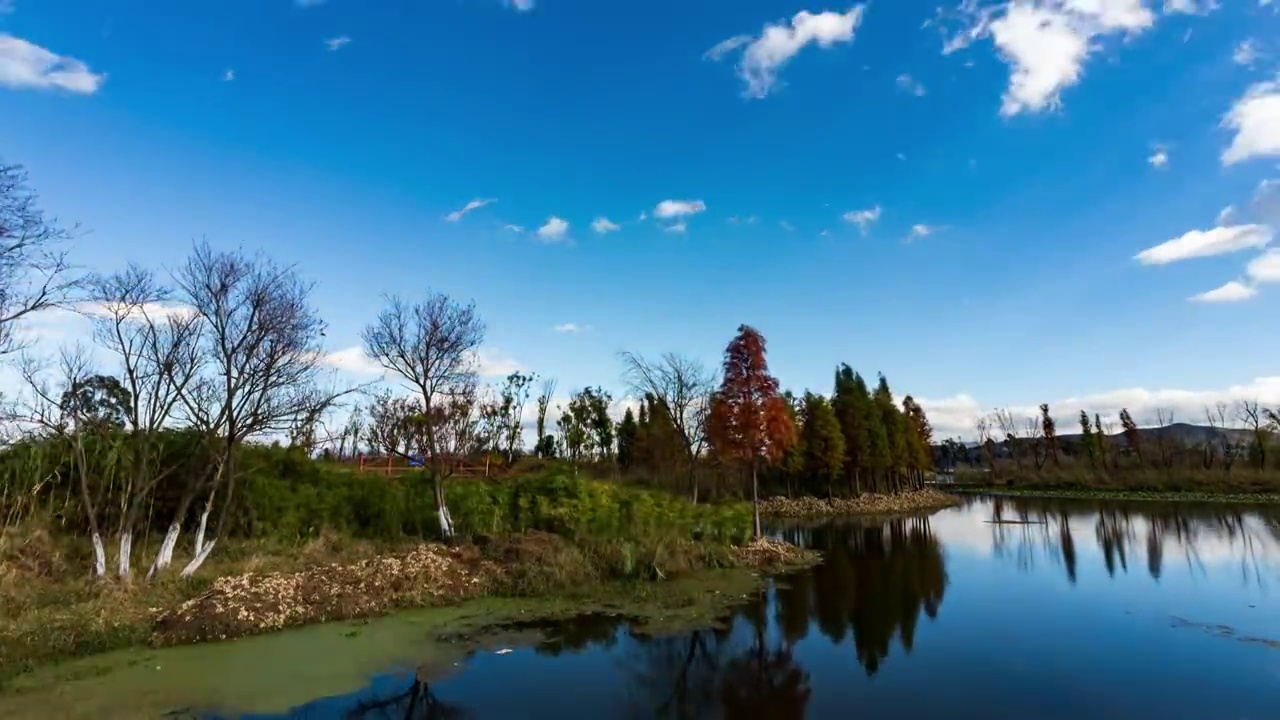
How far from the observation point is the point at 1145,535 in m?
26.1

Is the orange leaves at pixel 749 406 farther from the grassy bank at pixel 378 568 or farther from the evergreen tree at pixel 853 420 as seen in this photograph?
the evergreen tree at pixel 853 420

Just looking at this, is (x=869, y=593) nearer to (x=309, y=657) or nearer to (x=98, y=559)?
(x=309, y=657)

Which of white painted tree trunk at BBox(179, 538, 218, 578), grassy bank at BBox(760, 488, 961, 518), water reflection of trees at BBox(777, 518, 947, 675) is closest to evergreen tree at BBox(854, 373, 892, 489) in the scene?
grassy bank at BBox(760, 488, 961, 518)

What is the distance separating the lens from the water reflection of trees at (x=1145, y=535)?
1973 centimetres

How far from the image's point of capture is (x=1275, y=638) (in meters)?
11.2

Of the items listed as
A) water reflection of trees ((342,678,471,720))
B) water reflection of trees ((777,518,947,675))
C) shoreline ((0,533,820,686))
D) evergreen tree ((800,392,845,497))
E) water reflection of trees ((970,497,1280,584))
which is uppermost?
evergreen tree ((800,392,845,497))

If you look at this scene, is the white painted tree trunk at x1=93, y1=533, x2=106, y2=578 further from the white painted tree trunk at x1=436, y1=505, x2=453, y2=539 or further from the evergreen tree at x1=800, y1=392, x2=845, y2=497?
the evergreen tree at x1=800, y1=392, x2=845, y2=497

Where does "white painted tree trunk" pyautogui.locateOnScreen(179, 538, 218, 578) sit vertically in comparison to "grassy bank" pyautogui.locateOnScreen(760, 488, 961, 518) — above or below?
above

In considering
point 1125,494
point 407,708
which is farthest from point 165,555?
point 1125,494

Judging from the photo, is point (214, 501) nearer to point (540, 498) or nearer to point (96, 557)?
point (96, 557)

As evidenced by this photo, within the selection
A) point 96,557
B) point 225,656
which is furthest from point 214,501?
point 225,656

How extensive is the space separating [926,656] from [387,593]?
10.9 m

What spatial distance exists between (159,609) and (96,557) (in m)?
2.72

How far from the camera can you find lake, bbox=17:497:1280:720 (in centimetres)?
849
